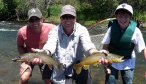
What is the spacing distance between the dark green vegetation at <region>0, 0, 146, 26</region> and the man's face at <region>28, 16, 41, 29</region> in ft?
116

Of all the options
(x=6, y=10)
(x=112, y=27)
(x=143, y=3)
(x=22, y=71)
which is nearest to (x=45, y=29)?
(x=22, y=71)

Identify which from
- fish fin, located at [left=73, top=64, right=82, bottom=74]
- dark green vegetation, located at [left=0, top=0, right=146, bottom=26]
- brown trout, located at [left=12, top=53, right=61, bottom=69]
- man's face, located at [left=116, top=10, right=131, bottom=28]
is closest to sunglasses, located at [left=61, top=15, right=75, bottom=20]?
brown trout, located at [left=12, top=53, right=61, bottom=69]

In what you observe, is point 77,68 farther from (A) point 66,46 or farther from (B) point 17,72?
(B) point 17,72

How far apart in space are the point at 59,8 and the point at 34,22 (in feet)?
138

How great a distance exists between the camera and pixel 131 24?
6.59 m

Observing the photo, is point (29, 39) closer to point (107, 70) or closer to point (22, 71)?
point (22, 71)

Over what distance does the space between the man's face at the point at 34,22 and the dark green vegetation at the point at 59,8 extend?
1386 inches

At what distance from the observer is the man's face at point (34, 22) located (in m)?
6.86

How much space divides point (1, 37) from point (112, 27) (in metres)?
18.8

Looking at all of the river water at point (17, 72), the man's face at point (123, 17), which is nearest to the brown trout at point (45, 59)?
the man's face at point (123, 17)

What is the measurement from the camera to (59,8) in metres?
48.7

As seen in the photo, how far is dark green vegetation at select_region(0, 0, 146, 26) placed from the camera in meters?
45.5

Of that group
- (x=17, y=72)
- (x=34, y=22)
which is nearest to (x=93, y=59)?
(x=34, y=22)

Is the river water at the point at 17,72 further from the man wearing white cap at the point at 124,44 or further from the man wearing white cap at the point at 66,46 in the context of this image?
the man wearing white cap at the point at 66,46
